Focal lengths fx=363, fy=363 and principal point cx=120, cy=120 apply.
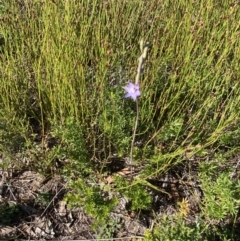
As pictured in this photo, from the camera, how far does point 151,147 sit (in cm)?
238

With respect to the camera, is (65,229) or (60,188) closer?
(65,229)

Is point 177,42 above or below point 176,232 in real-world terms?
above

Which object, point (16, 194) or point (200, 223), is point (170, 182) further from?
point (16, 194)

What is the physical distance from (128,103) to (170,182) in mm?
574

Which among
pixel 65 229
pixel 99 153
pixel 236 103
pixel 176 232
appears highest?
pixel 236 103

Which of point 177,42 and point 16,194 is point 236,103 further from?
point 16,194

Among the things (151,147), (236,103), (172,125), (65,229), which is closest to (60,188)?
(65,229)

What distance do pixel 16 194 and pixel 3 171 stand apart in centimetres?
18

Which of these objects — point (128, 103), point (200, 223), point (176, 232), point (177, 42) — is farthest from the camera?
point (177, 42)

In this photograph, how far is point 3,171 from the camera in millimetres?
2268

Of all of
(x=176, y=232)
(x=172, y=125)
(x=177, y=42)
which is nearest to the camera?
(x=176, y=232)

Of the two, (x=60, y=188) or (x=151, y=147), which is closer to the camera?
(x=60, y=188)

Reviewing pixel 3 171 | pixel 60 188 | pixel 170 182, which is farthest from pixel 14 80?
pixel 170 182

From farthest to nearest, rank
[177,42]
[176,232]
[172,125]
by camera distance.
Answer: [177,42]
[172,125]
[176,232]
